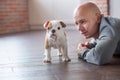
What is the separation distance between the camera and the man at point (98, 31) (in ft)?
5.89

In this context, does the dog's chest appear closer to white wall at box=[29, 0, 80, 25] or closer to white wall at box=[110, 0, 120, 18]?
white wall at box=[110, 0, 120, 18]

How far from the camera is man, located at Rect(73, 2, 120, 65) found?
180 centimetres

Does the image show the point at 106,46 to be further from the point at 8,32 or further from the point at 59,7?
the point at 59,7

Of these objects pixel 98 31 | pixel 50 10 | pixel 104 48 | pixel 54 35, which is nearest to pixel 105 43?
pixel 104 48

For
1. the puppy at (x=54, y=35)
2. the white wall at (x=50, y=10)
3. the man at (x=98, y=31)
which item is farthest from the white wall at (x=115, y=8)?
the puppy at (x=54, y=35)

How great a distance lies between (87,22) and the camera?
191 centimetres

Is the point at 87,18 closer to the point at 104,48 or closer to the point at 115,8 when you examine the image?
the point at 104,48

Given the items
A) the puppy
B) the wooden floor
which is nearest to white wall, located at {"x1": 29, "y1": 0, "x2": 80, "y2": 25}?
the wooden floor

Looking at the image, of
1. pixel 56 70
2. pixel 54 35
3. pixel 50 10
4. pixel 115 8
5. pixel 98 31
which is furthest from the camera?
pixel 50 10

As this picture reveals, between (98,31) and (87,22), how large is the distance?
127 mm

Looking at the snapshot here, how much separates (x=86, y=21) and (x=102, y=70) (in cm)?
41

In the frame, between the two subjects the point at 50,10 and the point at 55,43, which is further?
the point at 50,10

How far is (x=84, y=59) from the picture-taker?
1.98 m

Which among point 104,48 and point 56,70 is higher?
point 104,48
